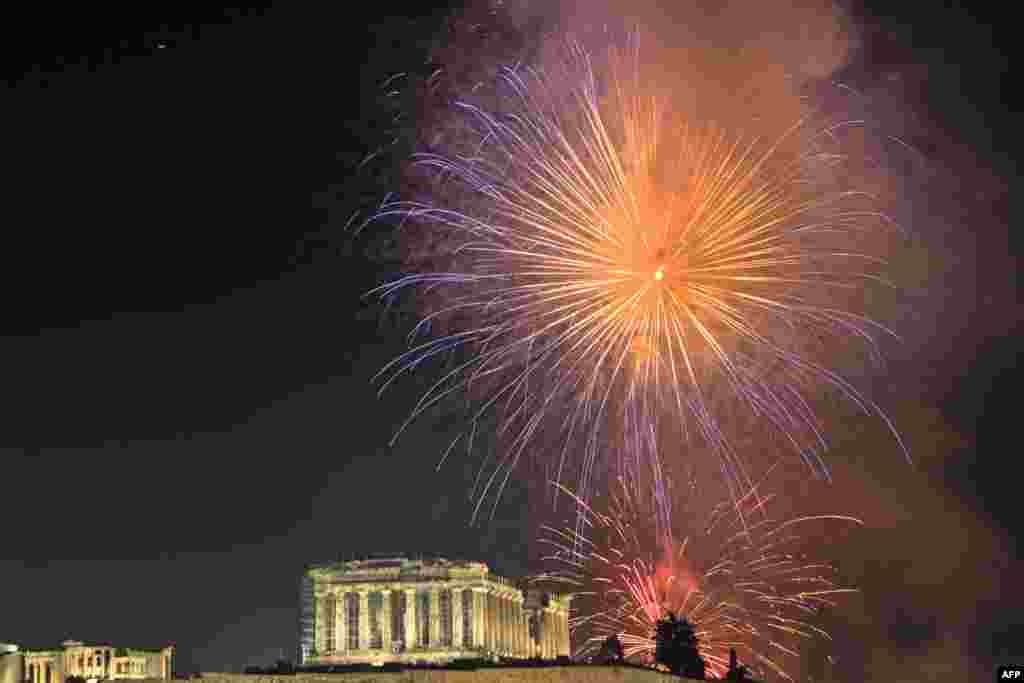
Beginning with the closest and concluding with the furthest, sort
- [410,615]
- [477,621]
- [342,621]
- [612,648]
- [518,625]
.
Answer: [612,648] < [477,621] < [410,615] < [342,621] < [518,625]

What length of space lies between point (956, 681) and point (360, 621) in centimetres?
4651

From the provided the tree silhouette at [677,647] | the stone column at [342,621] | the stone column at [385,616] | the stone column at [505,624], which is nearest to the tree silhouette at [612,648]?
the tree silhouette at [677,647]

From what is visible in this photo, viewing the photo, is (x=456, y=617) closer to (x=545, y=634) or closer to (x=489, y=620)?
(x=489, y=620)

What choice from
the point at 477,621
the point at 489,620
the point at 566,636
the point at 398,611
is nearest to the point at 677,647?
the point at 477,621

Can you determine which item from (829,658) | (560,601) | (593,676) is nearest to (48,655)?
(560,601)

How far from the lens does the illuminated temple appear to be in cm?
11669

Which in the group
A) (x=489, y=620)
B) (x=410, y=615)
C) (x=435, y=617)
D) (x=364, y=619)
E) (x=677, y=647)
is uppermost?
(x=410, y=615)

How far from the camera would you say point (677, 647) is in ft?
218

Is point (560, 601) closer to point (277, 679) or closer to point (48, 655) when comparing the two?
point (48, 655)

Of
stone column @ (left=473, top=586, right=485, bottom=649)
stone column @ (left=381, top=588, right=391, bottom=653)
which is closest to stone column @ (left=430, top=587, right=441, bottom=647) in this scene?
stone column @ (left=473, top=586, right=485, bottom=649)

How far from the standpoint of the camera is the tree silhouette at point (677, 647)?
6550 centimetres

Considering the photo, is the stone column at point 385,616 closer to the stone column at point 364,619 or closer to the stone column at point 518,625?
the stone column at point 364,619

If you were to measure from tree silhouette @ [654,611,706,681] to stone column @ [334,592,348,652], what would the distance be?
180 ft

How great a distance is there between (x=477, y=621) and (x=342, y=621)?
33.5 feet
